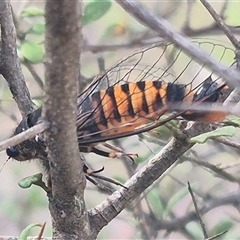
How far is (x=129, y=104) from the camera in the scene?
385 millimetres

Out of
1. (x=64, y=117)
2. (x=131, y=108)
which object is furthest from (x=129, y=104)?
(x=64, y=117)

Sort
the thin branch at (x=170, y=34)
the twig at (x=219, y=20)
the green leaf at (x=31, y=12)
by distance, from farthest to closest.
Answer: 1. the green leaf at (x=31, y=12)
2. the twig at (x=219, y=20)
3. the thin branch at (x=170, y=34)

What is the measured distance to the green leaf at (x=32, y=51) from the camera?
0.60 meters

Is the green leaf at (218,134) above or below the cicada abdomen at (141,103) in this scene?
below

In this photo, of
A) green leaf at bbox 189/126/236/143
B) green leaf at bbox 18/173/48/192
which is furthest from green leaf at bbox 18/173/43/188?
green leaf at bbox 189/126/236/143

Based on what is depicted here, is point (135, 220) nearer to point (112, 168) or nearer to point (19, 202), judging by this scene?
point (112, 168)

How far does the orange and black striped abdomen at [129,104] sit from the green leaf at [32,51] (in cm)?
23

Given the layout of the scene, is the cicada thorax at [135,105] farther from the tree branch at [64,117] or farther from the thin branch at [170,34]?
the thin branch at [170,34]

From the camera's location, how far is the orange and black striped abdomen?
37 centimetres

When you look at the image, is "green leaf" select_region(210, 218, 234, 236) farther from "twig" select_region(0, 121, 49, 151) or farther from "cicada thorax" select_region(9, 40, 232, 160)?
"twig" select_region(0, 121, 49, 151)

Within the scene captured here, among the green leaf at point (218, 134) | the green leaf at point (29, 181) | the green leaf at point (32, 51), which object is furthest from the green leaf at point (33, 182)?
the green leaf at point (32, 51)

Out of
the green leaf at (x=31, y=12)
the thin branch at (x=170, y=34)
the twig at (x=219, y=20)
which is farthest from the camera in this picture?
the green leaf at (x=31, y=12)

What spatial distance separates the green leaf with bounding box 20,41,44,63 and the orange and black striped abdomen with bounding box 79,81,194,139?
227 millimetres

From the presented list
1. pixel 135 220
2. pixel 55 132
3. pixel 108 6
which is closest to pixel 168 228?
pixel 135 220
